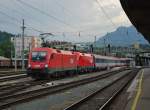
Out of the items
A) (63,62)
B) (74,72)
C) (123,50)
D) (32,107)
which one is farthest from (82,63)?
(123,50)

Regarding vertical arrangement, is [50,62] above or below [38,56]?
below

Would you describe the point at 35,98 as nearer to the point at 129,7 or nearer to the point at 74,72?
the point at 129,7

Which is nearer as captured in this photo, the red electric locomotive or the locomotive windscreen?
the red electric locomotive

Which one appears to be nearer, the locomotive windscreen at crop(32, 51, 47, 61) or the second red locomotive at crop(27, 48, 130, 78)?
the second red locomotive at crop(27, 48, 130, 78)

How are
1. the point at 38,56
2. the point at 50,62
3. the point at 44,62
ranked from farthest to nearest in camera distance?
the point at 38,56
the point at 50,62
the point at 44,62

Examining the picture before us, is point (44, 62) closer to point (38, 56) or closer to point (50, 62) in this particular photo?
point (50, 62)

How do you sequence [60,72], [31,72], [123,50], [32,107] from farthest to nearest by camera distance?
[123,50] < [60,72] < [31,72] < [32,107]

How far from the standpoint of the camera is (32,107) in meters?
18.0

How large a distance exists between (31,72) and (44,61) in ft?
5.31

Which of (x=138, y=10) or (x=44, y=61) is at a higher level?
(x=138, y=10)

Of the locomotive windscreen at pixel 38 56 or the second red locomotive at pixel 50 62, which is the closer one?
the second red locomotive at pixel 50 62

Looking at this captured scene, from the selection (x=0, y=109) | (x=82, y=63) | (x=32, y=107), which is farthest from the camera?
(x=82, y=63)

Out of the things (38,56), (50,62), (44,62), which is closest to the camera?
(44,62)

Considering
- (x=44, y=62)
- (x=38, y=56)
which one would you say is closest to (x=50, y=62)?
(x=44, y=62)
